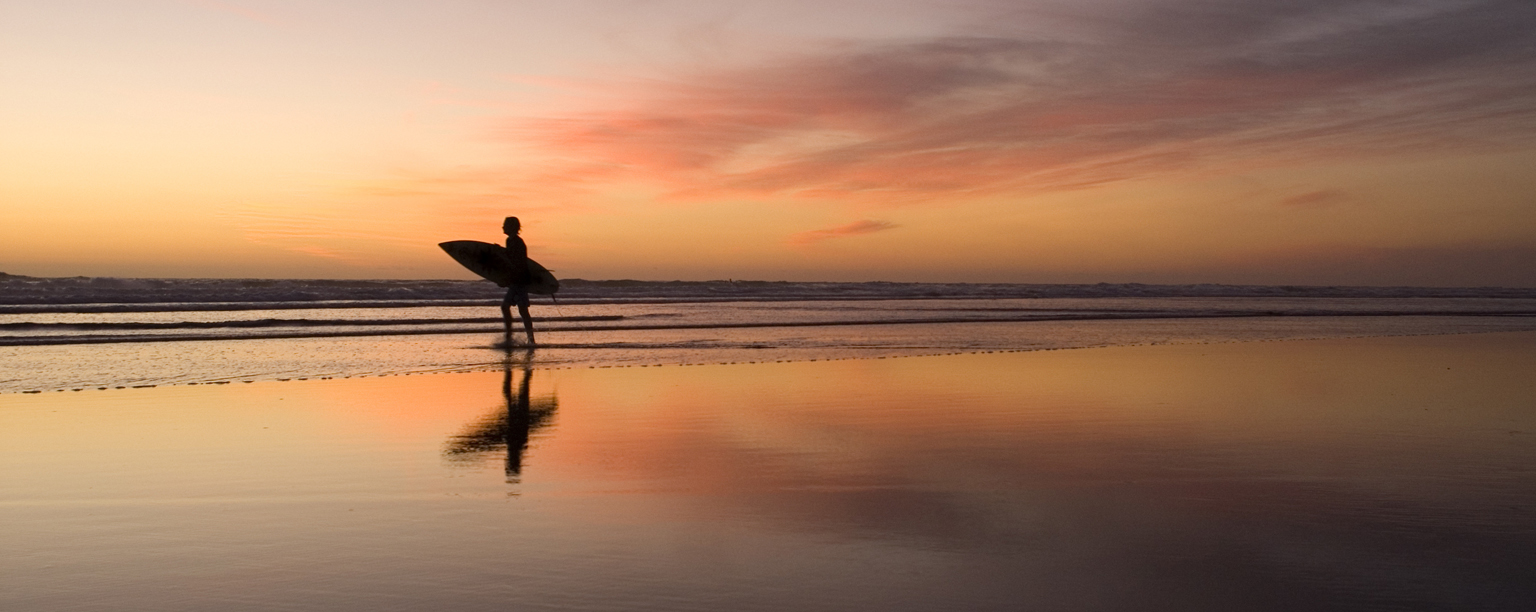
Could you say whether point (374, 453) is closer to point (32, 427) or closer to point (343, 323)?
point (32, 427)

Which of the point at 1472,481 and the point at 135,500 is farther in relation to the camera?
the point at 1472,481

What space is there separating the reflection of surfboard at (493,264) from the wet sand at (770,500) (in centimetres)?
758

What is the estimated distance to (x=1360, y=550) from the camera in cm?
436

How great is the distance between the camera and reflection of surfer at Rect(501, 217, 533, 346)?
16.9 meters

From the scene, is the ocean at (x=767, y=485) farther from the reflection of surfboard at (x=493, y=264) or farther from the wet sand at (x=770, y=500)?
the reflection of surfboard at (x=493, y=264)

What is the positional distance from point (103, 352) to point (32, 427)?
8188mm

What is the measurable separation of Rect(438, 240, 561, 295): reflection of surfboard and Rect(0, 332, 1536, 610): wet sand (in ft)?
24.9

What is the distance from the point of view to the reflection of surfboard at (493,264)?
58.2ft

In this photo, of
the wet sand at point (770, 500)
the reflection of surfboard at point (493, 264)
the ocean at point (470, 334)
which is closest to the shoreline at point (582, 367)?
the ocean at point (470, 334)

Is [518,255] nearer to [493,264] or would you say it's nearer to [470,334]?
[493,264]

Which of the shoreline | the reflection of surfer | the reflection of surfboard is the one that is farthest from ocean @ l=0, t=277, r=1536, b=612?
the reflection of surfboard

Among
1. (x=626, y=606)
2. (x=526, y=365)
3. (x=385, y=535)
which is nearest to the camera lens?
(x=626, y=606)

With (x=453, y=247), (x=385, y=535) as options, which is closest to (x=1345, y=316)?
(x=453, y=247)

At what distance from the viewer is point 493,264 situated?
18.6 metres
